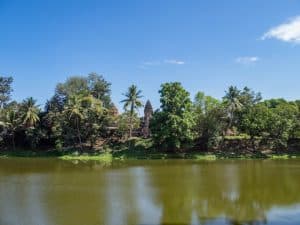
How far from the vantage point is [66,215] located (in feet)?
54.2

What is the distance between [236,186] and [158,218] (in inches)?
432

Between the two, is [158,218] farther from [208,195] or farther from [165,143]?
[165,143]

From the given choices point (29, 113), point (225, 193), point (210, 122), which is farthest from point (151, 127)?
point (225, 193)

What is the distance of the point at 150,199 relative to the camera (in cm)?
2080

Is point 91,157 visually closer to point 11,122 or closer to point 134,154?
point 134,154

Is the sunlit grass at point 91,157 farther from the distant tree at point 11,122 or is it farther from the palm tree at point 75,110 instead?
the distant tree at point 11,122

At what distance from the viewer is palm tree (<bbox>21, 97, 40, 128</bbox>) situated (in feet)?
187

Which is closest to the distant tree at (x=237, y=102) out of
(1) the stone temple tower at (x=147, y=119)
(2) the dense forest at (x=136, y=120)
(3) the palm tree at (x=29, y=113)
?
(2) the dense forest at (x=136, y=120)

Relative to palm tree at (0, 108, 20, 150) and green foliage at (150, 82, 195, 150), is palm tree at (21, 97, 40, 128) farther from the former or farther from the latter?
green foliage at (150, 82, 195, 150)

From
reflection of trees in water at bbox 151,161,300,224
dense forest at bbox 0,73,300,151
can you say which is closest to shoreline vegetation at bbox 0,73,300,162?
dense forest at bbox 0,73,300,151

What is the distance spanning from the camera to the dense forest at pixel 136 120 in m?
51.7

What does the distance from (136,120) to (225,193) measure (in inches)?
1508

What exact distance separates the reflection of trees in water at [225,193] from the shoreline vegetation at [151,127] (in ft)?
60.9

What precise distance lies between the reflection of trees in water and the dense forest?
61.5 ft
